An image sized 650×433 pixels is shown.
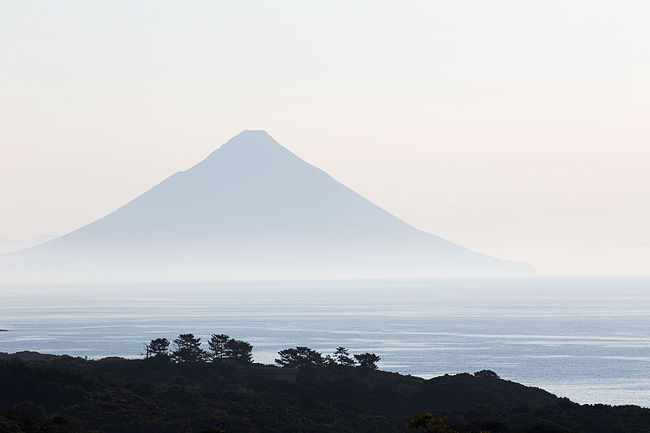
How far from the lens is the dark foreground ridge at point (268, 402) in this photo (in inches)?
2594

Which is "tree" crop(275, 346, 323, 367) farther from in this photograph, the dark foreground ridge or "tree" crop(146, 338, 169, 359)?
"tree" crop(146, 338, 169, 359)

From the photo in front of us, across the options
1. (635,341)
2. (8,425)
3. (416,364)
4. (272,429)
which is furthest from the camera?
(635,341)

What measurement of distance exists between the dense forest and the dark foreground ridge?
9cm

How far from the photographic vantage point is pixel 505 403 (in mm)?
84750

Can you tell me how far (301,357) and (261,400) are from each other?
20956mm

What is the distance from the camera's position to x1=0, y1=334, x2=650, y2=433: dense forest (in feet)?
217

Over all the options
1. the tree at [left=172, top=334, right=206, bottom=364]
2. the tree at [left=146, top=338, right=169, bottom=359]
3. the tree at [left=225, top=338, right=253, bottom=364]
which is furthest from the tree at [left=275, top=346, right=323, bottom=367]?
the tree at [left=146, top=338, right=169, bottom=359]

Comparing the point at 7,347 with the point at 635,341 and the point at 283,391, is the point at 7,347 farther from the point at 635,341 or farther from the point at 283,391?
the point at 635,341

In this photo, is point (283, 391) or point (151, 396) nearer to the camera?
point (151, 396)

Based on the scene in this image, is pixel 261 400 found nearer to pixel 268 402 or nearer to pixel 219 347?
pixel 268 402

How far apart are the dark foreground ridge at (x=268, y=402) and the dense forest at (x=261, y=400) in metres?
0.09

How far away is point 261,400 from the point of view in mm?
76562

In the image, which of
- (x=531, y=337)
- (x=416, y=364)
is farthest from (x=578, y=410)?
(x=531, y=337)

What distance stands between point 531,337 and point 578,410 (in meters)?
129
